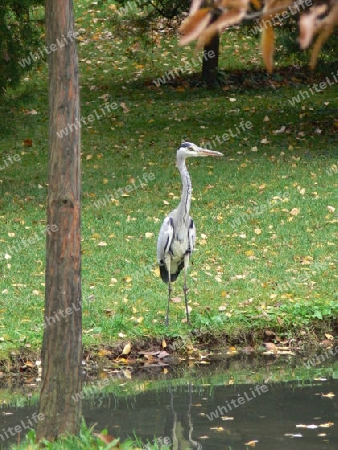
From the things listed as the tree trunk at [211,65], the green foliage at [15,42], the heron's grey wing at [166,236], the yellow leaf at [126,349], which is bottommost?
the yellow leaf at [126,349]

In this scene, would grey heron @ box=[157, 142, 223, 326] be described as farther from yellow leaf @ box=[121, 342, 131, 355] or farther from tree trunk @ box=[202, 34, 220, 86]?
tree trunk @ box=[202, 34, 220, 86]

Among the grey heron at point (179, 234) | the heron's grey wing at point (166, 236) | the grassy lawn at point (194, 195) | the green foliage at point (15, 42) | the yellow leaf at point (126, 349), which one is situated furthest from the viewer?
the green foliage at point (15, 42)

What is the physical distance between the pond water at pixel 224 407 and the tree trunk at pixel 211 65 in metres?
13.9

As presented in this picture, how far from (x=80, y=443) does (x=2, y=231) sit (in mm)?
8054

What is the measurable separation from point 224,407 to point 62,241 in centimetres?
298

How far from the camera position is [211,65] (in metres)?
22.4

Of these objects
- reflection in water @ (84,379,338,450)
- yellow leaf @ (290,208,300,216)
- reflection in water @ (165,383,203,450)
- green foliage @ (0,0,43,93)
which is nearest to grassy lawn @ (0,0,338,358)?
yellow leaf @ (290,208,300,216)

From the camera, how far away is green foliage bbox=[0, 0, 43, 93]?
14922 mm

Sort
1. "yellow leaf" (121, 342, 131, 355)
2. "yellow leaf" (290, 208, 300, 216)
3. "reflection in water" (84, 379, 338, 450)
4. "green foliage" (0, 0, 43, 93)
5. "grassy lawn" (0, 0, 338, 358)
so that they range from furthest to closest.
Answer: "green foliage" (0, 0, 43, 93) < "yellow leaf" (290, 208, 300, 216) < "grassy lawn" (0, 0, 338, 358) < "yellow leaf" (121, 342, 131, 355) < "reflection in water" (84, 379, 338, 450)

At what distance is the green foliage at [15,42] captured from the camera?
14922mm

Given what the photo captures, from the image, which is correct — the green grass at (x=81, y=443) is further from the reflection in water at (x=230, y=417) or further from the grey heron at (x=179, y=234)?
the grey heron at (x=179, y=234)

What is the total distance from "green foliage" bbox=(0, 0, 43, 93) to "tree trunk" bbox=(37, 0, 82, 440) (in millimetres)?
9356

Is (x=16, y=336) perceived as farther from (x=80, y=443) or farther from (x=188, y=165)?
(x=188, y=165)

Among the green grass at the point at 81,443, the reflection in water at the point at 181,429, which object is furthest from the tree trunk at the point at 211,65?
the green grass at the point at 81,443
